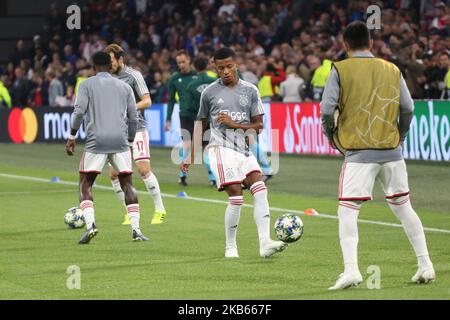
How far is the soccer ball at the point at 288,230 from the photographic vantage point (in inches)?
483

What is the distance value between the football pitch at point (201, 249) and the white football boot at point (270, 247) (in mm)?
109

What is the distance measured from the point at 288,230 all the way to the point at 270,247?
1.90ft

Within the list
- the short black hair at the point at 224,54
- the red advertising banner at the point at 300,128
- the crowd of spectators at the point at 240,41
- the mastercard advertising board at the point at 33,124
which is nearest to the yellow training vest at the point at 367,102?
the short black hair at the point at 224,54

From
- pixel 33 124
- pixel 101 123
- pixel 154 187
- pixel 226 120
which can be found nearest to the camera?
pixel 226 120

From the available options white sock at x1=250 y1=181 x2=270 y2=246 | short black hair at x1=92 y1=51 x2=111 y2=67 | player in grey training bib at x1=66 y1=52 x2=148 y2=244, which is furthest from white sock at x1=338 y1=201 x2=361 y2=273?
short black hair at x1=92 y1=51 x2=111 y2=67

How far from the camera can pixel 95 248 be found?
13.0 meters

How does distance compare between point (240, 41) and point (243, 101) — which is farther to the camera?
point (240, 41)

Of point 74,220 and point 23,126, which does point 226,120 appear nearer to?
point 74,220

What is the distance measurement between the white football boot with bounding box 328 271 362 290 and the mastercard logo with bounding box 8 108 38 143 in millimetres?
28801

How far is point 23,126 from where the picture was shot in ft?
124

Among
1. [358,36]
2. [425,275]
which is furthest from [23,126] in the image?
[425,275]

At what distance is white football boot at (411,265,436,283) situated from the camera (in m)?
9.77

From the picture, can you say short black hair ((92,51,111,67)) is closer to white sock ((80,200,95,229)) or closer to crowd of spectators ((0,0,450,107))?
white sock ((80,200,95,229))

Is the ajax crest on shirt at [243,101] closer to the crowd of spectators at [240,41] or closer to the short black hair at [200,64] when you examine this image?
the short black hair at [200,64]
